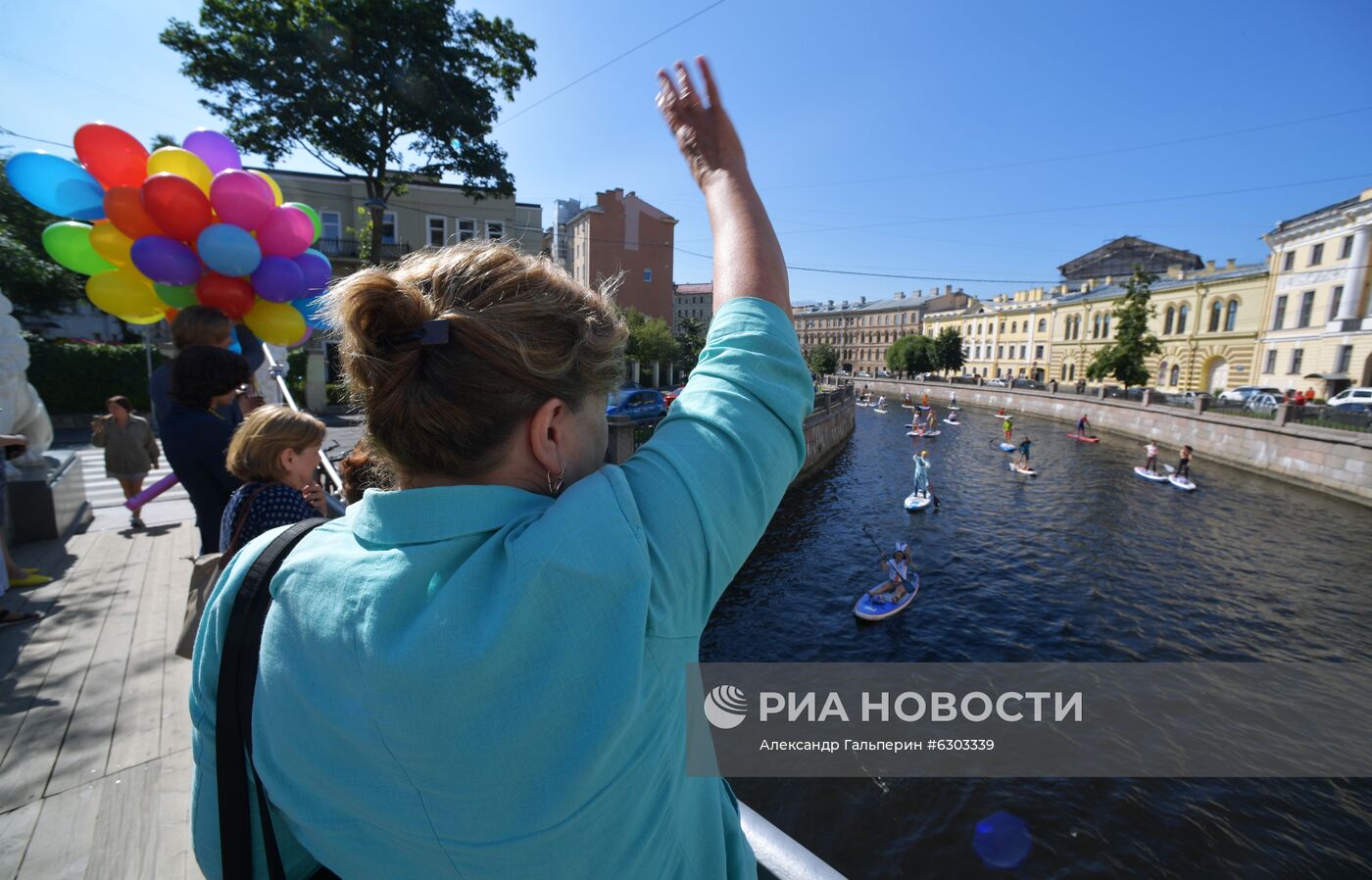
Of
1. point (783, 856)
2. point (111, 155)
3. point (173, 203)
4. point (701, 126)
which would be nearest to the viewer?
point (701, 126)

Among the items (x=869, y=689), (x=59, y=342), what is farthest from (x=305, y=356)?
(x=869, y=689)

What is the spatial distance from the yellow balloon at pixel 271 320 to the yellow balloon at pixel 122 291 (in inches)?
24.9

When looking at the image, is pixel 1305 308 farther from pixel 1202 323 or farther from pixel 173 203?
pixel 173 203

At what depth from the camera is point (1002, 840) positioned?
659cm

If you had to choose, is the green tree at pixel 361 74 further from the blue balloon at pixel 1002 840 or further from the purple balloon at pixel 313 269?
the blue balloon at pixel 1002 840

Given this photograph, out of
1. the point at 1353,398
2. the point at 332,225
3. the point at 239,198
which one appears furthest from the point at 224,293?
the point at 1353,398

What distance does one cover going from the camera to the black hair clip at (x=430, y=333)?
0.69m

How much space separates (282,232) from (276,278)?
335 mm

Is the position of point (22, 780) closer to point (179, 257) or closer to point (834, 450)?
point (179, 257)

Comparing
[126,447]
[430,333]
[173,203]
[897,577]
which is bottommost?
[897,577]

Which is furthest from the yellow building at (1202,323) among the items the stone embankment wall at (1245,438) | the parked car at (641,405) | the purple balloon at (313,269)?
the purple balloon at (313,269)

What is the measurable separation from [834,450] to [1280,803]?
20.7 meters

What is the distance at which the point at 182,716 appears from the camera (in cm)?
286

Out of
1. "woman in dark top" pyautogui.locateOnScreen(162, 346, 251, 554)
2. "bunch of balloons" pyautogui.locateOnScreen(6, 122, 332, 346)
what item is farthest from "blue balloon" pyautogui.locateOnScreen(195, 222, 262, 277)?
"woman in dark top" pyautogui.locateOnScreen(162, 346, 251, 554)
